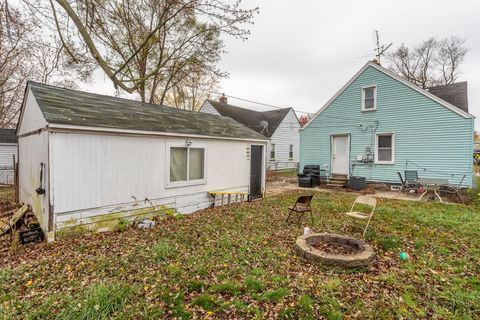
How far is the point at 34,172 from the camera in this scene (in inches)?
265

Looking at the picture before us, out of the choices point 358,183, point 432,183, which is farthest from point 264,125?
point 432,183

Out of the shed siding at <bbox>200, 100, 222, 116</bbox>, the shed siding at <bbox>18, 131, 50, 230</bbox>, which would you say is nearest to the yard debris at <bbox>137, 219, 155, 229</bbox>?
the shed siding at <bbox>18, 131, 50, 230</bbox>

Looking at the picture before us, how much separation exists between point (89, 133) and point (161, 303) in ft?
14.3

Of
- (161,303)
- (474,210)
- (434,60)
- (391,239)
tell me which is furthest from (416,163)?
(434,60)

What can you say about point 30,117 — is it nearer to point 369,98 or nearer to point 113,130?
point 113,130

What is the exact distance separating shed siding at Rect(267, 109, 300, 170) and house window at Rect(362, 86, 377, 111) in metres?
8.37

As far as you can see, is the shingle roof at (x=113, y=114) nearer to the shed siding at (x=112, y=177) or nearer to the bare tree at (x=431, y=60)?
the shed siding at (x=112, y=177)

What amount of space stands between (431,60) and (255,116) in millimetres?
20231

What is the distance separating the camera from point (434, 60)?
26.3m

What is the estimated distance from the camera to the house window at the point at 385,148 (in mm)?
12134

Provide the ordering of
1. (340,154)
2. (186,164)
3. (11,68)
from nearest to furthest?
(186,164), (340,154), (11,68)

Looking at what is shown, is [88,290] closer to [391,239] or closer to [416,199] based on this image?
[391,239]

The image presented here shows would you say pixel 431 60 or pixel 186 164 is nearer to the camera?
pixel 186 164

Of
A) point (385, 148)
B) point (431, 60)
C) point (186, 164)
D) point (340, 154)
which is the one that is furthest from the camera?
point (431, 60)
